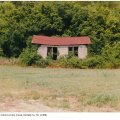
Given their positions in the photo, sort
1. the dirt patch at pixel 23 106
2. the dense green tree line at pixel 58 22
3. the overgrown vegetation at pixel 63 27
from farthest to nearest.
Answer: the dense green tree line at pixel 58 22 → the overgrown vegetation at pixel 63 27 → the dirt patch at pixel 23 106

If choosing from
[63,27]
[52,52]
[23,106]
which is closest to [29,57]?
[52,52]

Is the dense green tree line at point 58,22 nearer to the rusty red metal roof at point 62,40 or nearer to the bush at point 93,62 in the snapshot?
the rusty red metal roof at point 62,40

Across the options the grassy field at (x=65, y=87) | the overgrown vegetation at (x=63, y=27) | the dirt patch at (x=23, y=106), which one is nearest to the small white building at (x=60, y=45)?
the overgrown vegetation at (x=63, y=27)

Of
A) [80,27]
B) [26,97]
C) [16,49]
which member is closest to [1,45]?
[16,49]

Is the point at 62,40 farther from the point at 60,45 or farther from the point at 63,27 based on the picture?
the point at 63,27

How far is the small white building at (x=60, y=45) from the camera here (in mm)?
14875

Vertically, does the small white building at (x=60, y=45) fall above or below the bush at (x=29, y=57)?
above

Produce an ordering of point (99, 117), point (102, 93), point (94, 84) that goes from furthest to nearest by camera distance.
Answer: point (94, 84)
point (102, 93)
point (99, 117)

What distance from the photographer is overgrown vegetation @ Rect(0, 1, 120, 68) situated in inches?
593

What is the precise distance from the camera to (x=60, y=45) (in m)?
14.8

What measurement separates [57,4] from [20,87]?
461cm

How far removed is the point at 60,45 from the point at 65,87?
10.8ft

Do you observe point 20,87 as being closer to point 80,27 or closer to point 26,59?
point 26,59

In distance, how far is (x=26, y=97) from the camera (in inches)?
418
